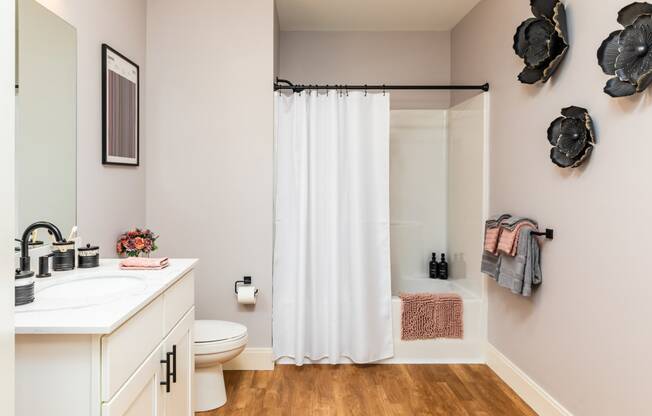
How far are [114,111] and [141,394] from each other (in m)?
1.69

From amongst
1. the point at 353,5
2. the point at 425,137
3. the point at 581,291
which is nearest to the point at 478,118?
the point at 425,137

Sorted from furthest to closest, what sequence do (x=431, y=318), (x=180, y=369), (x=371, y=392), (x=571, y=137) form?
1. (x=431, y=318)
2. (x=371, y=392)
3. (x=571, y=137)
4. (x=180, y=369)

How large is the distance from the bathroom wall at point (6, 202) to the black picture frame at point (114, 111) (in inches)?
62.5

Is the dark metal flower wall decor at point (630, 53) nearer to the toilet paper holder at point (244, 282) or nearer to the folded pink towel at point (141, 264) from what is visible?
the folded pink towel at point (141, 264)

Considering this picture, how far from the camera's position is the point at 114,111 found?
8.55 ft

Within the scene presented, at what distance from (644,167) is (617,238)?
1.06 ft

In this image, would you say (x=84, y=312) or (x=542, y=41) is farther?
(x=542, y=41)

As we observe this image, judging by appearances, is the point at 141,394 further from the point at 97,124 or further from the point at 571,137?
the point at 571,137

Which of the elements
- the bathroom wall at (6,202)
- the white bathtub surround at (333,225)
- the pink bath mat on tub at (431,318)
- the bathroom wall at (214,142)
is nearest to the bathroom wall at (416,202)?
the pink bath mat on tub at (431,318)

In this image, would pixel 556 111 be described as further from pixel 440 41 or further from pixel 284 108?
pixel 440 41

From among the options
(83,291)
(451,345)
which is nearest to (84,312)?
(83,291)

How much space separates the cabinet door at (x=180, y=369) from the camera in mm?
1775

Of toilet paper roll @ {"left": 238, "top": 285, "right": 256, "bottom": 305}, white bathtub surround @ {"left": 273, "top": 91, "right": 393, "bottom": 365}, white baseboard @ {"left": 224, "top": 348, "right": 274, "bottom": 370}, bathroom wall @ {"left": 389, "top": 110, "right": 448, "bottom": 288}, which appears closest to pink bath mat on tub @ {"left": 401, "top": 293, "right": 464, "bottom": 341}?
white bathtub surround @ {"left": 273, "top": 91, "right": 393, "bottom": 365}

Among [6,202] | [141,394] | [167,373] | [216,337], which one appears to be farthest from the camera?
[216,337]
